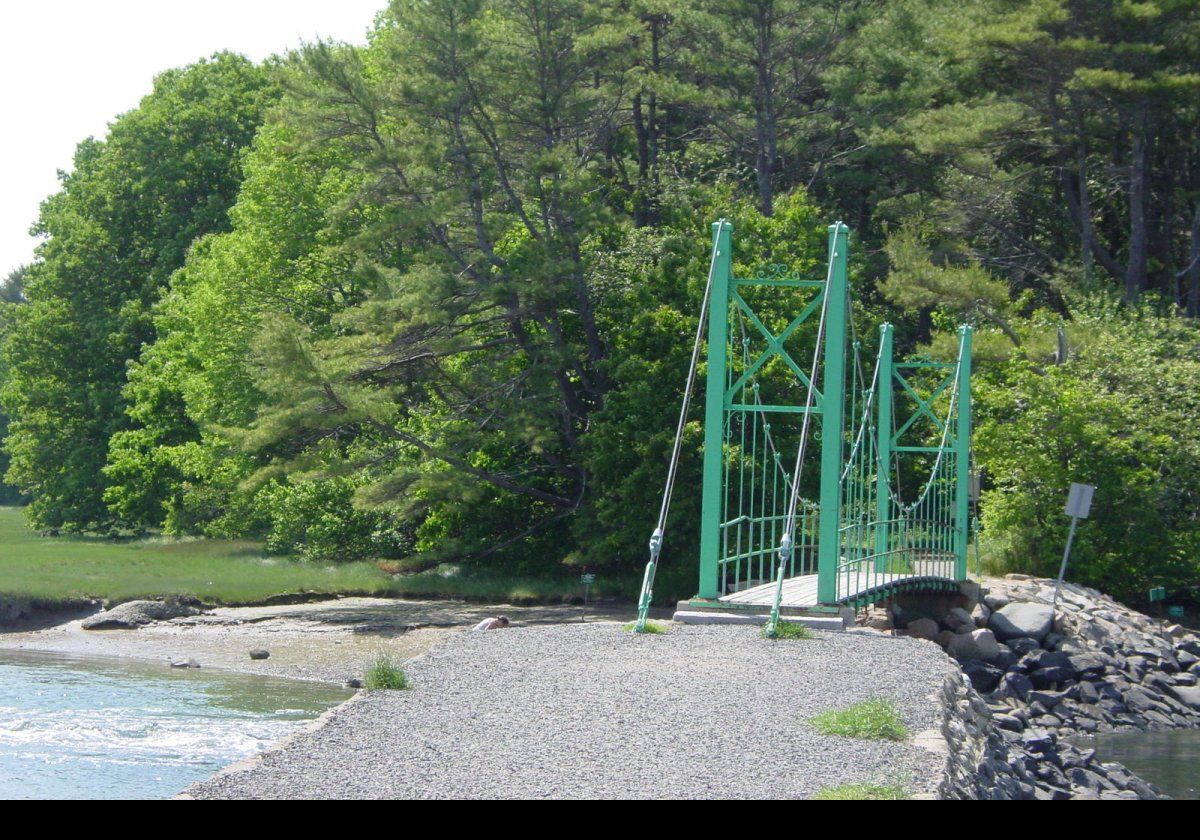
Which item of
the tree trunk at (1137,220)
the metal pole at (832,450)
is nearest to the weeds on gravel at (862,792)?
→ the metal pole at (832,450)

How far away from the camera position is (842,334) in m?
13.7

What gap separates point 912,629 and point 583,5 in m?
13.8

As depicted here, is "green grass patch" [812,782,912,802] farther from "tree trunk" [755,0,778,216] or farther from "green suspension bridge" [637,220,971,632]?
"tree trunk" [755,0,778,216]

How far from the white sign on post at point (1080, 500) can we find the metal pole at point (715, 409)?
7.30 m

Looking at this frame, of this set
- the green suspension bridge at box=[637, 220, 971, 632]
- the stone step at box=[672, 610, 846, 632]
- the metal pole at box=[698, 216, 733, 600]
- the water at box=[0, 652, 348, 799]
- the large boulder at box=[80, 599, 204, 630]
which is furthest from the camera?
the large boulder at box=[80, 599, 204, 630]

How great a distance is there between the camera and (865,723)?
25.4 ft

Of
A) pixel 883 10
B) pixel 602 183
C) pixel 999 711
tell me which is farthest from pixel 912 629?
pixel 883 10

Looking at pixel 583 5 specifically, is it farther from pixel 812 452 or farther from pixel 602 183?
pixel 812 452

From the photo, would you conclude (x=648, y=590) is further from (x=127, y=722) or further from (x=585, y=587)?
(x=585, y=587)

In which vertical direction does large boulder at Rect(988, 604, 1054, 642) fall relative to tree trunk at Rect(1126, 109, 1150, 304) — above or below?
below

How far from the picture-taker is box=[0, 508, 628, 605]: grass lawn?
79.9 feet

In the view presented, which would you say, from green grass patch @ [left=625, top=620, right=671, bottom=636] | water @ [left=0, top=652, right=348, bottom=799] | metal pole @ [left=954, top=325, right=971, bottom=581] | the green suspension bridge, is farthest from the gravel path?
metal pole @ [left=954, top=325, right=971, bottom=581]

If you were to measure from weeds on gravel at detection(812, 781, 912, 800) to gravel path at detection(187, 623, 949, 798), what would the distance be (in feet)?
0.42

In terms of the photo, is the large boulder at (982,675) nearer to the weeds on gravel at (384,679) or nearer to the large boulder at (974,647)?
the large boulder at (974,647)
